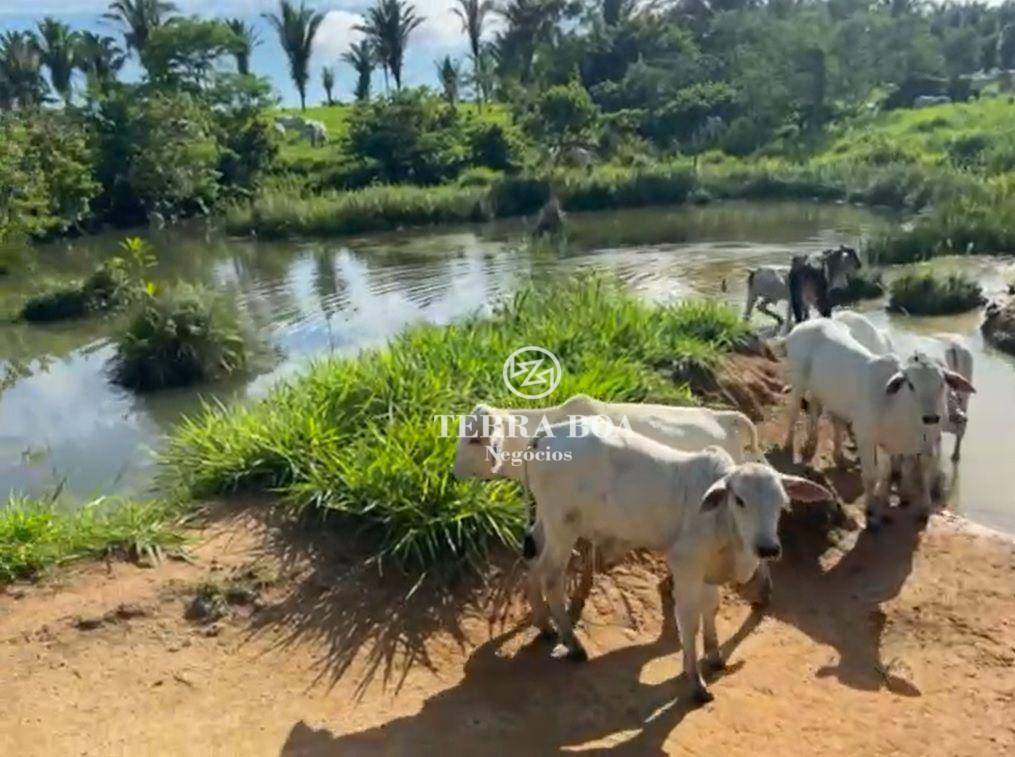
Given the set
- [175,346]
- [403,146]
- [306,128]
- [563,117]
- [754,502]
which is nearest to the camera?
[754,502]

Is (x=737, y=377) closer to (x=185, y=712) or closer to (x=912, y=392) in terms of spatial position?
(x=912, y=392)

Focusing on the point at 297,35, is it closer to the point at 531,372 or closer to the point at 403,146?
the point at 403,146

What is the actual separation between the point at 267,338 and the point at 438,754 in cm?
1195

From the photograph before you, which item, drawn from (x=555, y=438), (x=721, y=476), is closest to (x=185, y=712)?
(x=555, y=438)

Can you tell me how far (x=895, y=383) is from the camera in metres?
7.23

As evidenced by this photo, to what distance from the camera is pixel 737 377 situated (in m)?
10.1

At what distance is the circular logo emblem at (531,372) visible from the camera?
8.15 metres

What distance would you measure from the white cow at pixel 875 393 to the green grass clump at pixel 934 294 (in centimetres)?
786

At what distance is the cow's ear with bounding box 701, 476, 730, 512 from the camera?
4984mm

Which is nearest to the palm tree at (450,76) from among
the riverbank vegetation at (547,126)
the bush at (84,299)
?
the riverbank vegetation at (547,126)

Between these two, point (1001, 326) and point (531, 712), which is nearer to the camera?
point (531, 712)

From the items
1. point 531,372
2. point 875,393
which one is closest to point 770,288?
point 531,372

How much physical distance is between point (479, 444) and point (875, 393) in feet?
10.1

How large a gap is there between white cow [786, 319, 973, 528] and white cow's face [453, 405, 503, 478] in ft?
9.49
